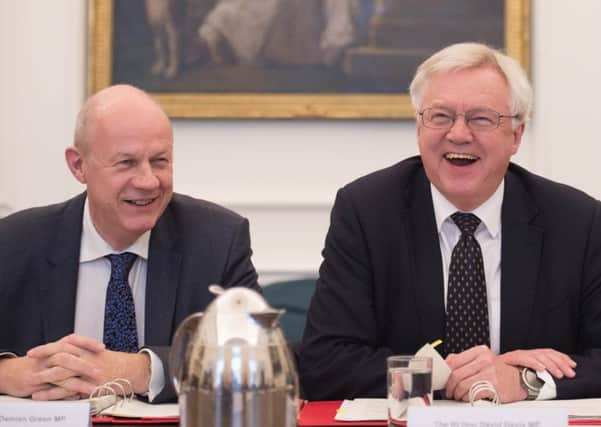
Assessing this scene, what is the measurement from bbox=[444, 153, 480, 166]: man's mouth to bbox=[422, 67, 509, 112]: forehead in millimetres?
134

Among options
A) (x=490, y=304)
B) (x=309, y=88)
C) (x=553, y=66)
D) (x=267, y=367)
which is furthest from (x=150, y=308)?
(x=553, y=66)

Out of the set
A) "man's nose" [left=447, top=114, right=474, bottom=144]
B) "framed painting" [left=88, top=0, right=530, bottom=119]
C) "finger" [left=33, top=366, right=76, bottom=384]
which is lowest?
"finger" [left=33, top=366, right=76, bottom=384]

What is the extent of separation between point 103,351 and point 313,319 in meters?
0.64

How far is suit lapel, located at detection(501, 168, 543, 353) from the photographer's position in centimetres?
290

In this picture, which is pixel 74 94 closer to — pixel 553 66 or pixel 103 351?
pixel 553 66

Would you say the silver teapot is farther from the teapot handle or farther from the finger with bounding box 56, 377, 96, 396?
the finger with bounding box 56, 377, 96, 396

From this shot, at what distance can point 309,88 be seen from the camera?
4.84 metres

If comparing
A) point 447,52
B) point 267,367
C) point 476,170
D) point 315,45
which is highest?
point 315,45

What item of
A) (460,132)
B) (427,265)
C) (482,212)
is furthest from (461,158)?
(427,265)

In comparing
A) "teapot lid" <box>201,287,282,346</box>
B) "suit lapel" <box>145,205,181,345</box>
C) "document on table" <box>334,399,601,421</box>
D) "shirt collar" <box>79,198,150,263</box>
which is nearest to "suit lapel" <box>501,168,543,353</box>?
"document on table" <box>334,399,601,421</box>

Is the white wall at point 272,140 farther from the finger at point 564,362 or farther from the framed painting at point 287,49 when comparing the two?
the finger at point 564,362

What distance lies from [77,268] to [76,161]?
1.10 feet

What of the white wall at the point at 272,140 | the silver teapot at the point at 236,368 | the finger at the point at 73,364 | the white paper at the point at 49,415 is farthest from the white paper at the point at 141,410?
the white wall at the point at 272,140

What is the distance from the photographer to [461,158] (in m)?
2.93
